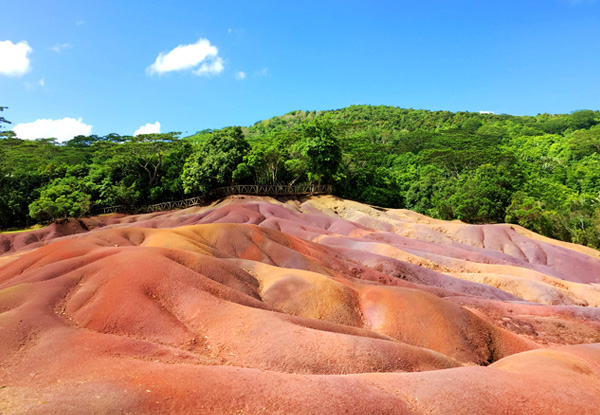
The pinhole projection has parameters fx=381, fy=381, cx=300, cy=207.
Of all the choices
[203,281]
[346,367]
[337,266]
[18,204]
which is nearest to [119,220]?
[18,204]

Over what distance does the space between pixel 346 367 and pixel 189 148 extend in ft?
208

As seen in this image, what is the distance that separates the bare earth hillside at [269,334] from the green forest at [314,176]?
2763 centimetres

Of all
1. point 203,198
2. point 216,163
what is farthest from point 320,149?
point 203,198

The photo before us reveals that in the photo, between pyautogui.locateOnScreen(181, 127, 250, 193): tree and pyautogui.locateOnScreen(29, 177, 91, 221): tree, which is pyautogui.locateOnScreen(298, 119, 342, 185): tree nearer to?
pyautogui.locateOnScreen(181, 127, 250, 193): tree

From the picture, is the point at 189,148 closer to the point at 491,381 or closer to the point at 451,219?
the point at 451,219

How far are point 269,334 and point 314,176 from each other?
51.9 metres

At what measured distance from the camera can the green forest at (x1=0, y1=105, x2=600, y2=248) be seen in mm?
55750

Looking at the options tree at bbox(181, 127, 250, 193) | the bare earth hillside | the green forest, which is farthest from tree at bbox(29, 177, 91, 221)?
the bare earth hillside

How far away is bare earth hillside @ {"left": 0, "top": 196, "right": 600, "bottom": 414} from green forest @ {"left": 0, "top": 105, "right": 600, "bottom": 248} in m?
27.6

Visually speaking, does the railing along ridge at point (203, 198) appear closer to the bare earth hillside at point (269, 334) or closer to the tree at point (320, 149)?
the tree at point (320, 149)

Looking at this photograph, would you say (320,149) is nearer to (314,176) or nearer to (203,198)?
(314,176)

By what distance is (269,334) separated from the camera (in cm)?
1486

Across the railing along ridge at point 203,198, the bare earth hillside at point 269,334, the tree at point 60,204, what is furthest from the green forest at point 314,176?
the bare earth hillside at point 269,334

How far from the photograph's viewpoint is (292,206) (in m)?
62.5
